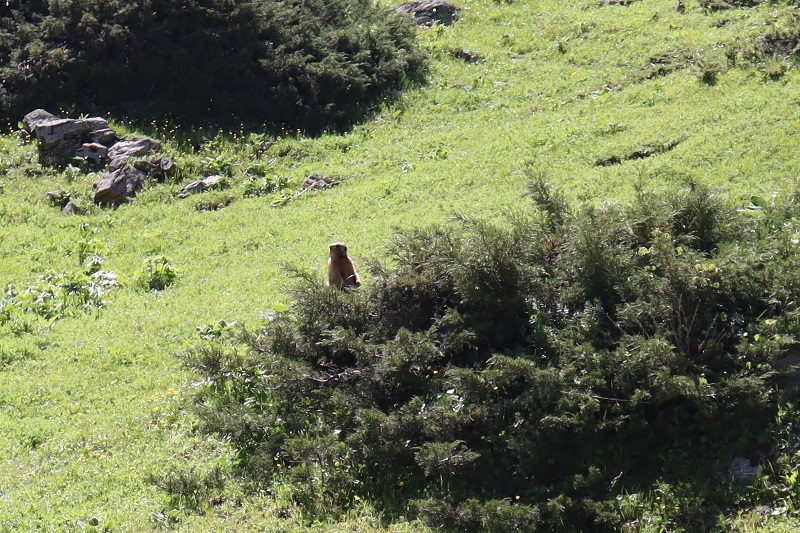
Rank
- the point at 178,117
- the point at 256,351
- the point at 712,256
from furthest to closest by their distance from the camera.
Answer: the point at 178,117
the point at 256,351
the point at 712,256

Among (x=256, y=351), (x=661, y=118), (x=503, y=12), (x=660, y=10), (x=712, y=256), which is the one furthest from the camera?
(x=503, y=12)

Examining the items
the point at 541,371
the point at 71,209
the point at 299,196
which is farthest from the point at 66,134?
the point at 541,371

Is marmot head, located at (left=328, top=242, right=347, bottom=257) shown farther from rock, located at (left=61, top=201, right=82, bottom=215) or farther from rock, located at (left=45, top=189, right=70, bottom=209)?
rock, located at (left=45, top=189, right=70, bottom=209)

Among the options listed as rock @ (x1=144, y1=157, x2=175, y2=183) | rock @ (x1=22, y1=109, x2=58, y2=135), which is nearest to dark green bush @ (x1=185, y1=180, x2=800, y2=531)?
rock @ (x1=144, y1=157, x2=175, y2=183)

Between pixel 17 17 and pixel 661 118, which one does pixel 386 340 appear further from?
pixel 17 17

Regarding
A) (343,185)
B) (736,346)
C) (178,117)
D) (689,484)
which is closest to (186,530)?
(689,484)

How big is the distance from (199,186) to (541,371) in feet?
40.3

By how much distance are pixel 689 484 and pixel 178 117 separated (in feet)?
53.4

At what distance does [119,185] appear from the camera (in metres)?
19.1

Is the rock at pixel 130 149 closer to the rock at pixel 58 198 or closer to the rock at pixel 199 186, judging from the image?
the rock at pixel 58 198

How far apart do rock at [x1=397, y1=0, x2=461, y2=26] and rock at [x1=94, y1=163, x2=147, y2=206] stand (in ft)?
34.3

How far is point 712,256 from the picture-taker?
9.45 m

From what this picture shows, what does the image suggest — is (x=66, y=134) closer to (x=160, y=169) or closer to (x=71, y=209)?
(x=160, y=169)

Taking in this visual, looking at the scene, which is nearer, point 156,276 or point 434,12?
point 156,276
